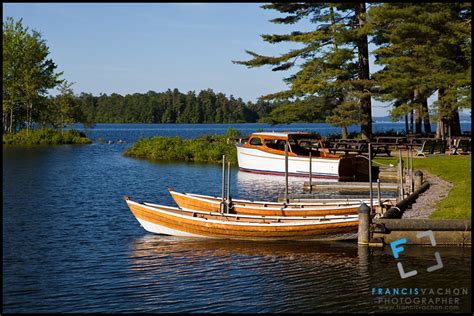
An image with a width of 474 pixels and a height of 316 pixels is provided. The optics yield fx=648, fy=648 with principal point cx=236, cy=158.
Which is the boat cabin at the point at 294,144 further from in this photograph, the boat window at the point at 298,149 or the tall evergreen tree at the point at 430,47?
the tall evergreen tree at the point at 430,47

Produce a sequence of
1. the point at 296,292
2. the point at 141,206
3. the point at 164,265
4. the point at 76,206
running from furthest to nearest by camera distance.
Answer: the point at 76,206, the point at 141,206, the point at 164,265, the point at 296,292

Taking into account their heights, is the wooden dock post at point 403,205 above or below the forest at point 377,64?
below

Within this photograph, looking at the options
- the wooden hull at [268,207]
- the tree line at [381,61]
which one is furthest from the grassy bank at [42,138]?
the wooden hull at [268,207]

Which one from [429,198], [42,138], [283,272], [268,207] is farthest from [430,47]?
[42,138]

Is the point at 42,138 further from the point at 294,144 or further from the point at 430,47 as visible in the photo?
the point at 430,47

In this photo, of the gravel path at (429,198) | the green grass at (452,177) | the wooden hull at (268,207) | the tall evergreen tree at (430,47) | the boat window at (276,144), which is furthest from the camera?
the boat window at (276,144)

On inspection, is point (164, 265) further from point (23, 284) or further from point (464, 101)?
point (464, 101)

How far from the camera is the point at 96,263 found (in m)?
18.0

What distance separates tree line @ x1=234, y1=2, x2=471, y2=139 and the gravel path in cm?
842

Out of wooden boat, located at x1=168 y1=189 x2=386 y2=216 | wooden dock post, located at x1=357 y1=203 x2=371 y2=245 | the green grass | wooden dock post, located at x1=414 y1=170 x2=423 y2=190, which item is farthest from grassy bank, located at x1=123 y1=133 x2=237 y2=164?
wooden dock post, located at x1=357 y1=203 x2=371 y2=245

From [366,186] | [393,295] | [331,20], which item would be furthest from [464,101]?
[393,295]

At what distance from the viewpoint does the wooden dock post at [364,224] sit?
1895 centimetres

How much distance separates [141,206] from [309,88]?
88.4ft

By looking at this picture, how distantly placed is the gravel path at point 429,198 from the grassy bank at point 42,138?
58214 millimetres
